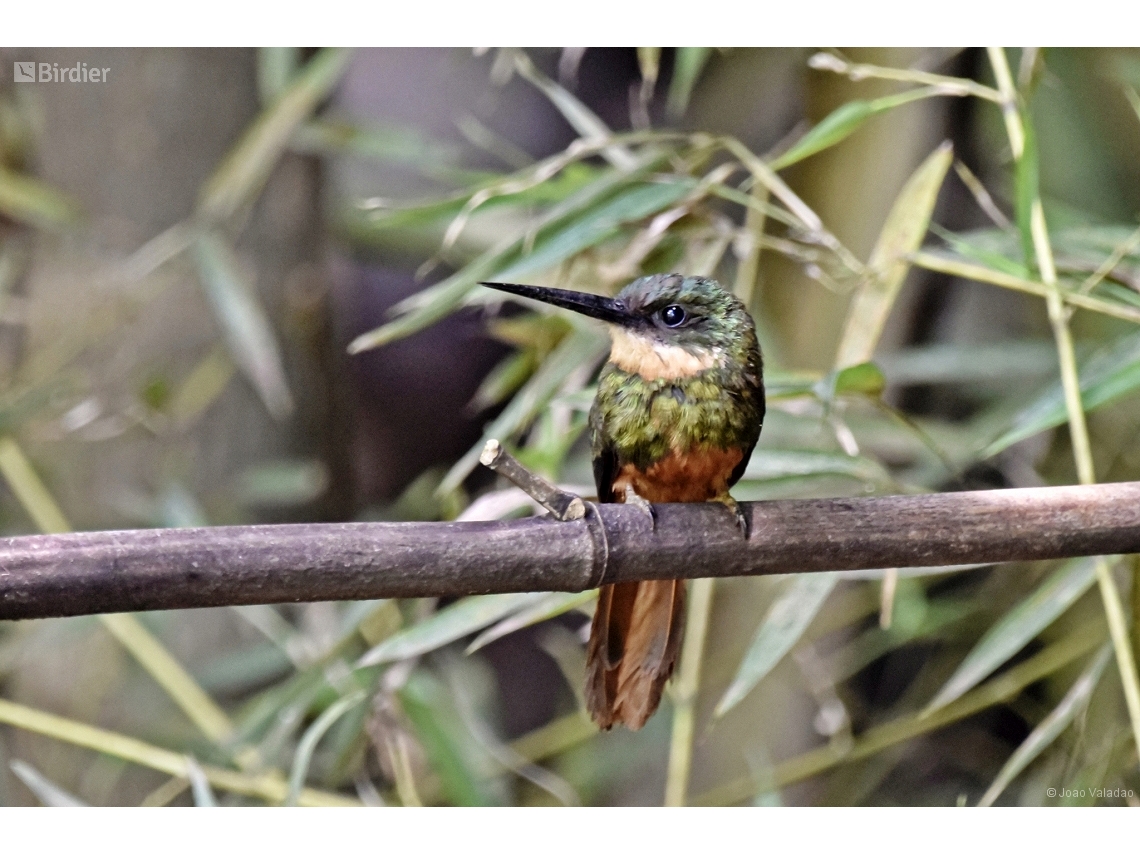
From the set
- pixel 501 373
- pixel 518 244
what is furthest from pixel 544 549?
pixel 501 373

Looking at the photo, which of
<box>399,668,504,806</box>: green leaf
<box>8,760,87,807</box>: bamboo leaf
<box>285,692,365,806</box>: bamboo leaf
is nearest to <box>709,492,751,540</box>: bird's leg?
<box>285,692,365,806</box>: bamboo leaf

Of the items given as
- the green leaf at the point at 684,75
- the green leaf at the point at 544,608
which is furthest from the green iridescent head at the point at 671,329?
the green leaf at the point at 684,75

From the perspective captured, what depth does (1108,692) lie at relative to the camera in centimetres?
176

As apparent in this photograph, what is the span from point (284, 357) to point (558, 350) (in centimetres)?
72

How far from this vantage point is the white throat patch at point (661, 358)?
131cm

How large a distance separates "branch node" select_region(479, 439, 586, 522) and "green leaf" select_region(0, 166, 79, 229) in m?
1.44

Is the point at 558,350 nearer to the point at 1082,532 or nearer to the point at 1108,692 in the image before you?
the point at 1082,532

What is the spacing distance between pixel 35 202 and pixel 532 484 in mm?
1531

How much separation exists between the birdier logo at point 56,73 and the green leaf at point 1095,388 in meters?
1.62

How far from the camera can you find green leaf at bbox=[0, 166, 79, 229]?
2.05 m

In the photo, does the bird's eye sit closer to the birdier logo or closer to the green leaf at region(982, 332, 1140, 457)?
the green leaf at region(982, 332, 1140, 457)

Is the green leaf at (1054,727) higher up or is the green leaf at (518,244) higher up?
the green leaf at (518,244)

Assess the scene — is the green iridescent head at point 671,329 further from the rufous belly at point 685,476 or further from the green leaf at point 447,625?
the green leaf at point 447,625
